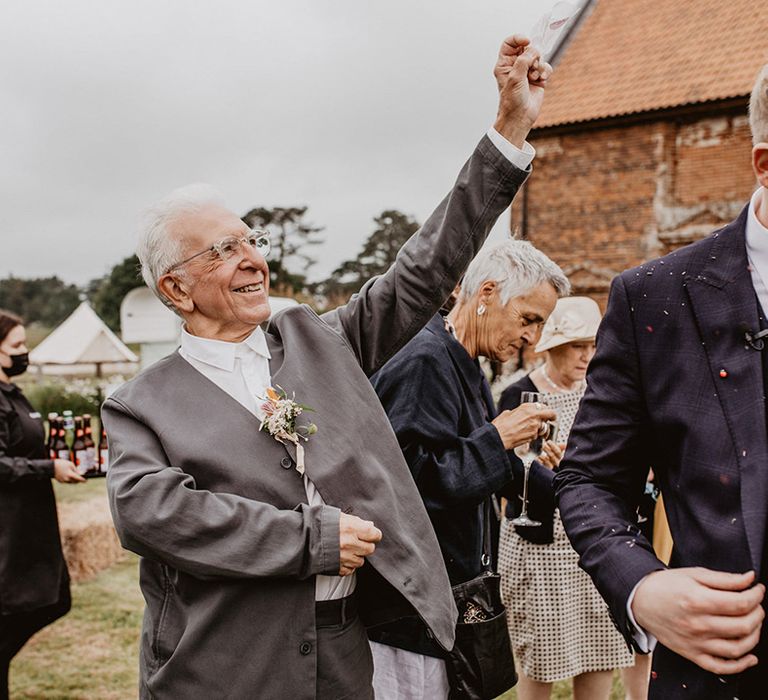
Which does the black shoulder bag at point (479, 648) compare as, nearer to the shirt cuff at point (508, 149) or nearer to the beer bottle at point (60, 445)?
the shirt cuff at point (508, 149)

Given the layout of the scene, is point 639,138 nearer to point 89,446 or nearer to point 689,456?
point 89,446

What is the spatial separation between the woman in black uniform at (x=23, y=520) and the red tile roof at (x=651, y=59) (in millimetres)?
12899

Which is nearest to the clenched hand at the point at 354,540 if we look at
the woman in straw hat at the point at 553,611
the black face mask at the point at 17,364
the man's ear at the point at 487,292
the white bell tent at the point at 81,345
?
the man's ear at the point at 487,292

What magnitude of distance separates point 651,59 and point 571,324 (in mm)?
14228

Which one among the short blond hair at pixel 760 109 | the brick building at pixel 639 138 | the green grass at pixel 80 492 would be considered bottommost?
the green grass at pixel 80 492

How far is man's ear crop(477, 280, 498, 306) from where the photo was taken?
2.76 m

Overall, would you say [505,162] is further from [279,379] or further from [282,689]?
[282,689]

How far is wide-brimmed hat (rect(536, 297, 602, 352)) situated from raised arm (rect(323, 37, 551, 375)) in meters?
1.75

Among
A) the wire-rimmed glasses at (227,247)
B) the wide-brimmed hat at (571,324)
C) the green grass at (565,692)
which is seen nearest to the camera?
the wire-rimmed glasses at (227,247)

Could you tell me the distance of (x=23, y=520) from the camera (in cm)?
420

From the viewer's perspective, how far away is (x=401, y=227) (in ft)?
160

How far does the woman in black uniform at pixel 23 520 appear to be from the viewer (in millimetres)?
4051

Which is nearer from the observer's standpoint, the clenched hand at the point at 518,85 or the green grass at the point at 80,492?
the clenched hand at the point at 518,85

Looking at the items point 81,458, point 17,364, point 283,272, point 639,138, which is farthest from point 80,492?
point 283,272
